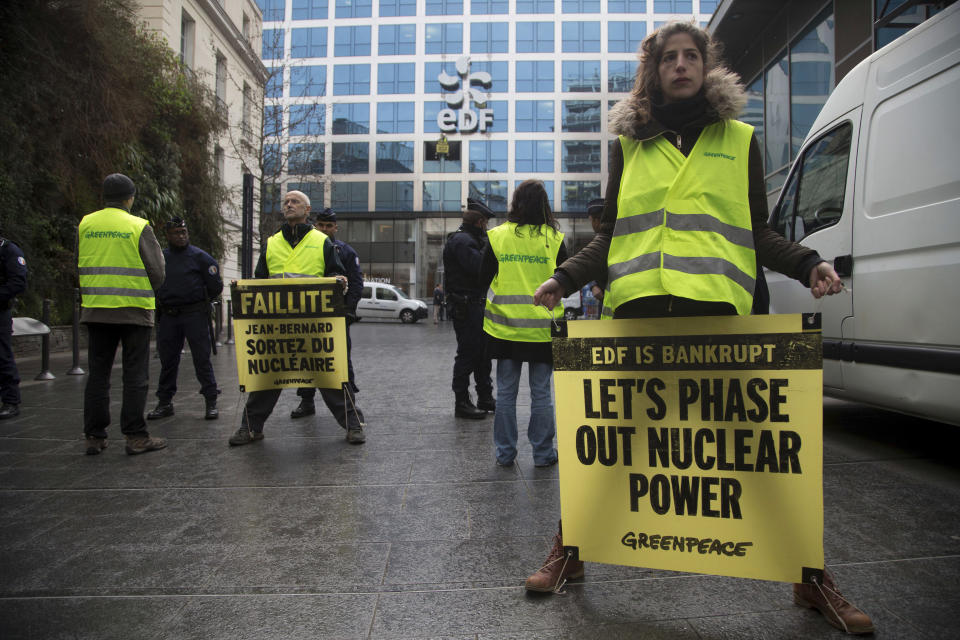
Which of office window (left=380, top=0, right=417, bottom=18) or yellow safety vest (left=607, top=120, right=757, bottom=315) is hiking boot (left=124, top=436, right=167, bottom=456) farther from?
office window (left=380, top=0, right=417, bottom=18)

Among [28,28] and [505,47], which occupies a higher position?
[505,47]

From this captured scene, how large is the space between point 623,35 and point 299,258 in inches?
1613

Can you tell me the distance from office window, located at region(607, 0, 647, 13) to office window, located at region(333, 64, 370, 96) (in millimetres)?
15805

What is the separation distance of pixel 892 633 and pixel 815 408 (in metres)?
0.76

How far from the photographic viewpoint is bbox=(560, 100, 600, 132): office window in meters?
40.9

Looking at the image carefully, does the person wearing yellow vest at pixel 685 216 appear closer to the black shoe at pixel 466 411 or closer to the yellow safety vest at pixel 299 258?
the yellow safety vest at pixel 299 258

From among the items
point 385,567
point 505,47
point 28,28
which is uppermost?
point 505,47

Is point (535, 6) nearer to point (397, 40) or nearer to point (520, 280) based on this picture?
point (397, 40)

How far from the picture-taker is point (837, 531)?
3006 mm

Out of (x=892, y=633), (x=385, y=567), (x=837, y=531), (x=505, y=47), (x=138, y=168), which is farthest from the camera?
(x=505, y=47)

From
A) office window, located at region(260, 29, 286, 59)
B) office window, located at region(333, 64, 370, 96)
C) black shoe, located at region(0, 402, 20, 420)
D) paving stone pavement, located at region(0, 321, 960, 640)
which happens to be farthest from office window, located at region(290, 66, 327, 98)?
paving stone pavement, located at region(0, 321, 960, 640)

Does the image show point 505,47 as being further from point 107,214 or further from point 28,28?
point 107,214

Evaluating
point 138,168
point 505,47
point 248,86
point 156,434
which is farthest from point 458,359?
point 505,47

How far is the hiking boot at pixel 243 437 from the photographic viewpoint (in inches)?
192
